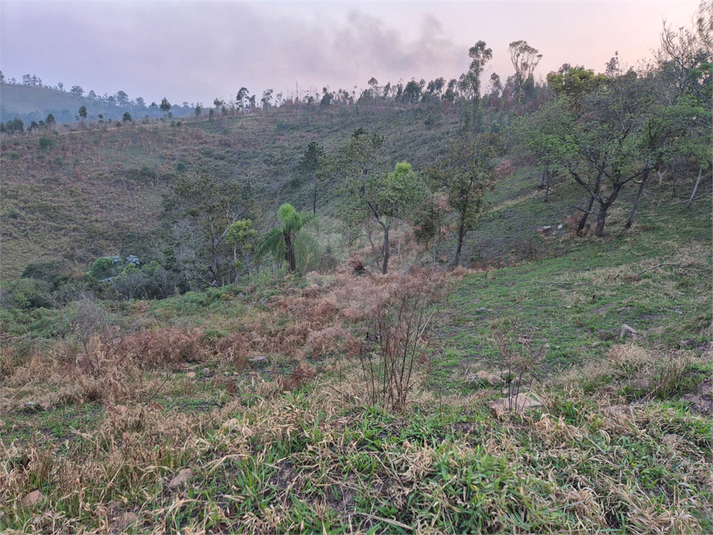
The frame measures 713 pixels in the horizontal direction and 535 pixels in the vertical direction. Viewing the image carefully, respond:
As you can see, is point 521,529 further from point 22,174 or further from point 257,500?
point 22,174

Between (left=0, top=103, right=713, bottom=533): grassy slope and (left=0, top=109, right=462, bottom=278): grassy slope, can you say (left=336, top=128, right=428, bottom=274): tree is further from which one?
(left=0, top=109, right=462, bottom=278): grassy slope

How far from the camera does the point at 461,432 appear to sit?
2.26 metres

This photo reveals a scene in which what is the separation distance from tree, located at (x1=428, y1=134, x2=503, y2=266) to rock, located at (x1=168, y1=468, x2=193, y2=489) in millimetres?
13828

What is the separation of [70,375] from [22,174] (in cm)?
4730

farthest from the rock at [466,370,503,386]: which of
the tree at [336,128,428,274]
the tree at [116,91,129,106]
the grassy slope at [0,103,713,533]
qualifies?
the tree at [116,91,129,106]

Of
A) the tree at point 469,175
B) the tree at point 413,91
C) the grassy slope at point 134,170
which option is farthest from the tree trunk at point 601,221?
the tree at point 413,91

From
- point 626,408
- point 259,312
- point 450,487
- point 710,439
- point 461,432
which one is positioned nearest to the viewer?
point 450,487

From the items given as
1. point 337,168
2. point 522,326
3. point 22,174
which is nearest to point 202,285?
point 337,168

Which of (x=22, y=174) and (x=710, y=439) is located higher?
(x=22, y=174)

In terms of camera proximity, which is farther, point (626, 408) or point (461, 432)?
point (626, 408)

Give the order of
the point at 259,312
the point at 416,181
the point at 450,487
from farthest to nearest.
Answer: the point at 416,181 → the point at 259,312 → the point at 450,487

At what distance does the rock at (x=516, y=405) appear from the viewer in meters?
2.51

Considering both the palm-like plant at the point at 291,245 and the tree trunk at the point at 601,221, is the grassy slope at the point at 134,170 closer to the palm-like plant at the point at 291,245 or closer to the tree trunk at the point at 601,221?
the palm-like plant at the point at 291,245

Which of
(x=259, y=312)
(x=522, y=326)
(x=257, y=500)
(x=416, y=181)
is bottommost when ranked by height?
(x=259, y=312)
